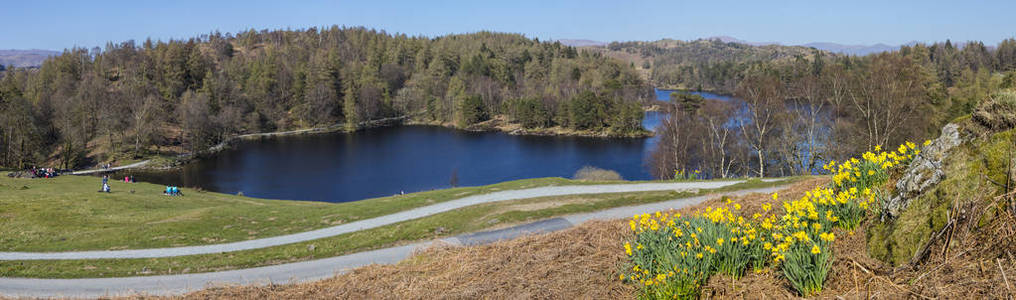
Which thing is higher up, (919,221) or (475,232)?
(919,221)

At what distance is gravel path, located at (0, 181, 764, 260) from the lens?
1773cm

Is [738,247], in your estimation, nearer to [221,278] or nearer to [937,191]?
[937,191]

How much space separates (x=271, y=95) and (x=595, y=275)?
136490 millimetres

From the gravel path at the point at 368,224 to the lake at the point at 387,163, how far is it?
119ft

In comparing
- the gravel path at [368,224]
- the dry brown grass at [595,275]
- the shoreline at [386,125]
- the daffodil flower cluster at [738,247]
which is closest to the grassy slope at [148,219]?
the gravel path at [368,224]

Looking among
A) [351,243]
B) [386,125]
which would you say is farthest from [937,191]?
[386,125]

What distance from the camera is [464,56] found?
180000 mm

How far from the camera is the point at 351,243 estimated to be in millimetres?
17531

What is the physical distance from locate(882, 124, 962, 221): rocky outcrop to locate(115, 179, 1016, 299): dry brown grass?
0.45m

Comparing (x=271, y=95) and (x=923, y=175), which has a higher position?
(x=271, y=95)

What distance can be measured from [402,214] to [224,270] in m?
7.21

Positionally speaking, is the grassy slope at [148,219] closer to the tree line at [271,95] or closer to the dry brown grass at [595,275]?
the dry brown grass at [595,275]

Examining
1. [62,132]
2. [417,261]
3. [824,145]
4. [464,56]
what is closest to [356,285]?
[417,261]

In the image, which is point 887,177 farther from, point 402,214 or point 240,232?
point 240,232
